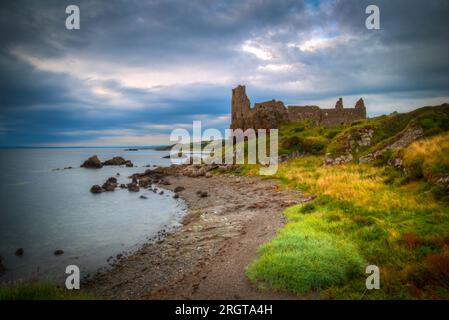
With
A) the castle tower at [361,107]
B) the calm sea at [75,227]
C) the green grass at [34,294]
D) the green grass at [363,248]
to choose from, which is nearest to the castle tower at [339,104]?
the castle tower at [361,107]

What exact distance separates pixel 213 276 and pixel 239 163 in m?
46.2

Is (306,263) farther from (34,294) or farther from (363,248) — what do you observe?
(34,294)

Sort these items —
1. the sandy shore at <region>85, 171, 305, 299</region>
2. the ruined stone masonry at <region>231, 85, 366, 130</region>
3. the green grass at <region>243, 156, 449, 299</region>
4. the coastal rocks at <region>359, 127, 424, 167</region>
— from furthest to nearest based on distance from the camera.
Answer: the ruined stone masonry at <region>231, 85, 366, 130</region>, the coastal rocks at <region>359, 127, 424, 167</region>, the sandy shore at <region>85, 171, 305, 299</region>, the green grass at <region>243, 156, 449, 299</region>

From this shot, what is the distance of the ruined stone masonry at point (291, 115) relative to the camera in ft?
263

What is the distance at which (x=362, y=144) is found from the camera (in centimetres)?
3491

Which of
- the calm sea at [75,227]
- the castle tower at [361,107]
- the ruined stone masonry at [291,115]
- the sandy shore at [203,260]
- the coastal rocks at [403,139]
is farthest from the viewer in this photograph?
the ruined stone masonry at [291,115]

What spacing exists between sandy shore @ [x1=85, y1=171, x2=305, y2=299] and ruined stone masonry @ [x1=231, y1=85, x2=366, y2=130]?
199 feet

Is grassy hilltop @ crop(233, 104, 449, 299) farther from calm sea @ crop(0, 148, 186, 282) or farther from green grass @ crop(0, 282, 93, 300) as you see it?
calm sea @ crop(0, 148, 186, 282)

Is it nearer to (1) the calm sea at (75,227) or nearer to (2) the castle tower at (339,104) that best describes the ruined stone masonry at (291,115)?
(2) the castle tower at (339,104)

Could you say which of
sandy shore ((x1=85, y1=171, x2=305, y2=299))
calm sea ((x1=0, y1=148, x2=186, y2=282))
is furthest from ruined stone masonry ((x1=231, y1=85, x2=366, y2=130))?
sandy shore ((x1=85, y1=171, x2=305, y2=299))

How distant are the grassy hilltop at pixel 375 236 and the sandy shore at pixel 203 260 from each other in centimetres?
99

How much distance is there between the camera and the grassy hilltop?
812 cm
